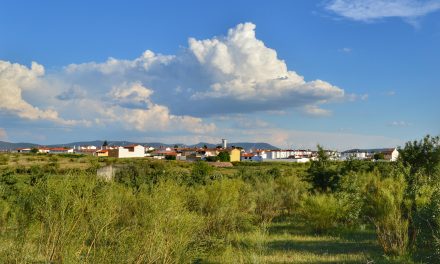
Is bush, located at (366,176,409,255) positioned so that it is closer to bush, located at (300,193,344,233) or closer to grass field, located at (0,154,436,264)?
grass field, located at (0,154,436,264)

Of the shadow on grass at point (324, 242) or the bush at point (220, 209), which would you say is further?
the bush at point (220, 209)

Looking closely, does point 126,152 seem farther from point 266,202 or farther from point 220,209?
point 220,209

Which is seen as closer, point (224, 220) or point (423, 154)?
point (224, 220)

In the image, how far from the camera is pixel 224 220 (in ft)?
54.1

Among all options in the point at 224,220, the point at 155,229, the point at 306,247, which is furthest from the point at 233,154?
the point at 155,229

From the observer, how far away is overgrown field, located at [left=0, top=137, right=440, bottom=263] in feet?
25.3

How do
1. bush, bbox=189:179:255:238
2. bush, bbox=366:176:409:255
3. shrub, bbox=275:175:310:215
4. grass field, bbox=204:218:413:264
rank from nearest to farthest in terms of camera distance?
grass field, bbox=204:218:413:264
bush, bbox=366:176:409:255
bush, bbox=189:179:255:238
shrub, bbox=275:175:310:215

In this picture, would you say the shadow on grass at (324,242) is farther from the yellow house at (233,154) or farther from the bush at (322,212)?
the yellow house at (233,154)

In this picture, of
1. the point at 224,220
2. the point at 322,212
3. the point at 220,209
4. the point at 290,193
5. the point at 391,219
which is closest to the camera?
the point at 391,219

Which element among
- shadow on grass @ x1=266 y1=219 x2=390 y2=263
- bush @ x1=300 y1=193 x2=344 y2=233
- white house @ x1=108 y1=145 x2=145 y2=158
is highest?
white house @ x1=108 y1=145 x2=145 y2=158

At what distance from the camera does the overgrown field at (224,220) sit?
7.71 m

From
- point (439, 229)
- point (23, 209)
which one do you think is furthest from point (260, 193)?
point (23, 209)

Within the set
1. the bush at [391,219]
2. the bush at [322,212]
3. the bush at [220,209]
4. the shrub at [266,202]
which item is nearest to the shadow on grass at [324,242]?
the bush at [322,212]

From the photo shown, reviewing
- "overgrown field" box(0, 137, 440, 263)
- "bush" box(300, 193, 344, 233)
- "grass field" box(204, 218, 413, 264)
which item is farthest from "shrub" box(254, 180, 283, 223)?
"bush" box(300, 193, 344, 233)
